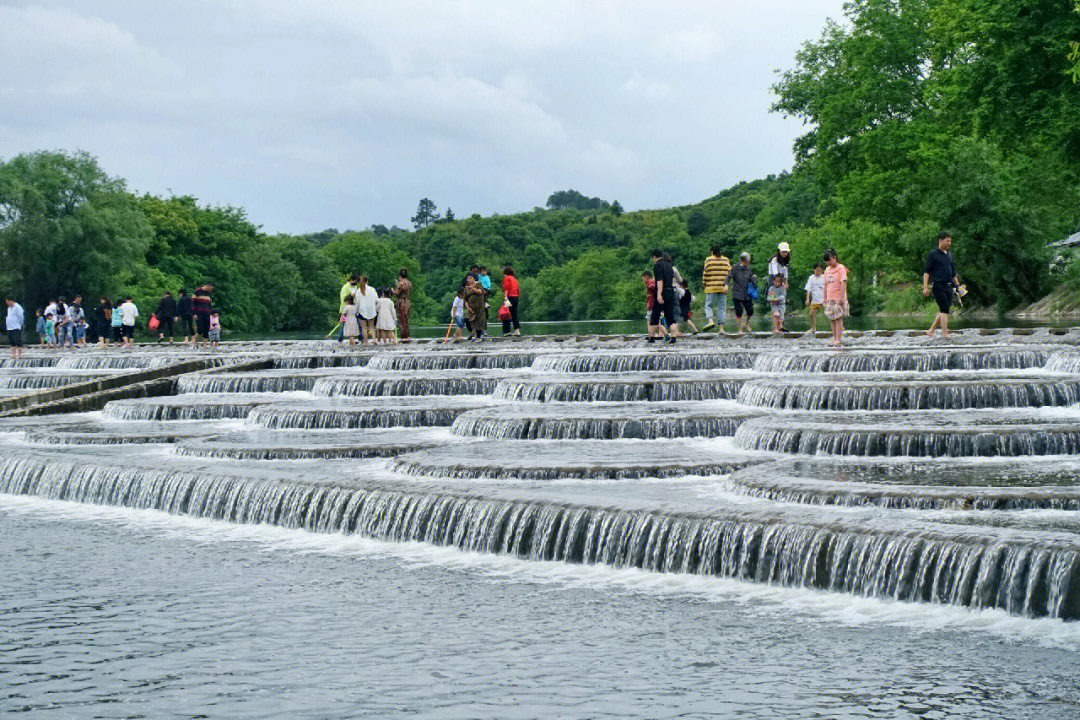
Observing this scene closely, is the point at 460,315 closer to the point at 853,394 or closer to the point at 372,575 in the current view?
the point at 853,394

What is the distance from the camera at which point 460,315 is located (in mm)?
43938

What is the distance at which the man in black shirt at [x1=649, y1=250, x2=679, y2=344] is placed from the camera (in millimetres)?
27797

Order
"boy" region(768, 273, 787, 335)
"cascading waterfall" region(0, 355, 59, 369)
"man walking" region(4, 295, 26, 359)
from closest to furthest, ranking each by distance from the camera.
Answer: "boy" region(768, 273, 787, 335)
"cascading waterfall" region(0, 355, 59, 369)
"man walking" region(4, 295, 26, 359)

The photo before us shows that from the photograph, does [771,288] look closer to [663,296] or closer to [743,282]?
[743,282]

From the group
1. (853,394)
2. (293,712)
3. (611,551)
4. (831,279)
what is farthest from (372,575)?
(831,279)

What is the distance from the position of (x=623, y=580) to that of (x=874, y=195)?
51978 mm

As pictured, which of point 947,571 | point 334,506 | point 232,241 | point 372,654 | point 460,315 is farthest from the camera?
point 232,241

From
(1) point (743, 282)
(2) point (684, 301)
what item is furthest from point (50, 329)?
(1) point (743, 282)

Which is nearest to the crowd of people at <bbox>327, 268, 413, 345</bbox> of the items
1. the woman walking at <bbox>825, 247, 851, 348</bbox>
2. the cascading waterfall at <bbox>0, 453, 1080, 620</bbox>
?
the woman walking at <bbox>825, 247, 851, 348</bbox>

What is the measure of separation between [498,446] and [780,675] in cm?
977

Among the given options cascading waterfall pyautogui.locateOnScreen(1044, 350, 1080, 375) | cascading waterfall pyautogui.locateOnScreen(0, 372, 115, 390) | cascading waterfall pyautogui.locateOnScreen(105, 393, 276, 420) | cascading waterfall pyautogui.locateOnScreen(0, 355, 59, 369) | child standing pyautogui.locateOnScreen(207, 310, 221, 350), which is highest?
child standing pyautogui.locateOnScreen(207, 310, 221, 350)

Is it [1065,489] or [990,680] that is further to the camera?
[1065,489]

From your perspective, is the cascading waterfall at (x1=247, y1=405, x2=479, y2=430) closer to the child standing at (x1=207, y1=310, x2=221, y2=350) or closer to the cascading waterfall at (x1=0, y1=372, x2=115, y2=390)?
the cascading waterfall at (x1=0, y1=372, x2=115, y2=390)

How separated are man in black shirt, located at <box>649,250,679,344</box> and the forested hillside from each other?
8.30 m
